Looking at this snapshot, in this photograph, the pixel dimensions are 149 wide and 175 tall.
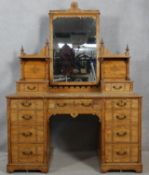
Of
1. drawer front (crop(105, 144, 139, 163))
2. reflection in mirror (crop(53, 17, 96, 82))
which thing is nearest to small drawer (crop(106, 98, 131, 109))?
drawer front (crop(105, 144, 139, 163))

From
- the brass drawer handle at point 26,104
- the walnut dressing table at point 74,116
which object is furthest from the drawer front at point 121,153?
the brass drawer handle at point 26,104

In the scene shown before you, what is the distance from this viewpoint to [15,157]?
2.86 meters

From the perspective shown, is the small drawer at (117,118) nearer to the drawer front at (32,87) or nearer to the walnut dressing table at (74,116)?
the walnut dressing table at (74,116)

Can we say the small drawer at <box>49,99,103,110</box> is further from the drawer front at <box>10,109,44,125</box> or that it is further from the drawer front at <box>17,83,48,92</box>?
the drawer front at <box>17,83,48,92</box>

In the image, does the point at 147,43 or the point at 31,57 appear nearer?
the point at 31,57

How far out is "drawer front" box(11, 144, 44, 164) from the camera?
9.36 ft

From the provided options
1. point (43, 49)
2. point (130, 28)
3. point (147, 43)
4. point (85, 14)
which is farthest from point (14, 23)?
point (147, 43)

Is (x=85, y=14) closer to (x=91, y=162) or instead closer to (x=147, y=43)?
(x=147, y=43)

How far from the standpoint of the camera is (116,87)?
304cm

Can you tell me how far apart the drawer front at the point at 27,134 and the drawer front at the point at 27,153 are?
0.05 m

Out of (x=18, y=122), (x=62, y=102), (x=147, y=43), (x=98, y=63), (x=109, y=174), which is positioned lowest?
(x=109, y=174)

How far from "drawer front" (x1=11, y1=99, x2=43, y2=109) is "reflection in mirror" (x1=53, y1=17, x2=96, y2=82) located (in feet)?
1.59

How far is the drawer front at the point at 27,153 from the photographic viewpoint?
9.36 ft

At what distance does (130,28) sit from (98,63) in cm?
59
